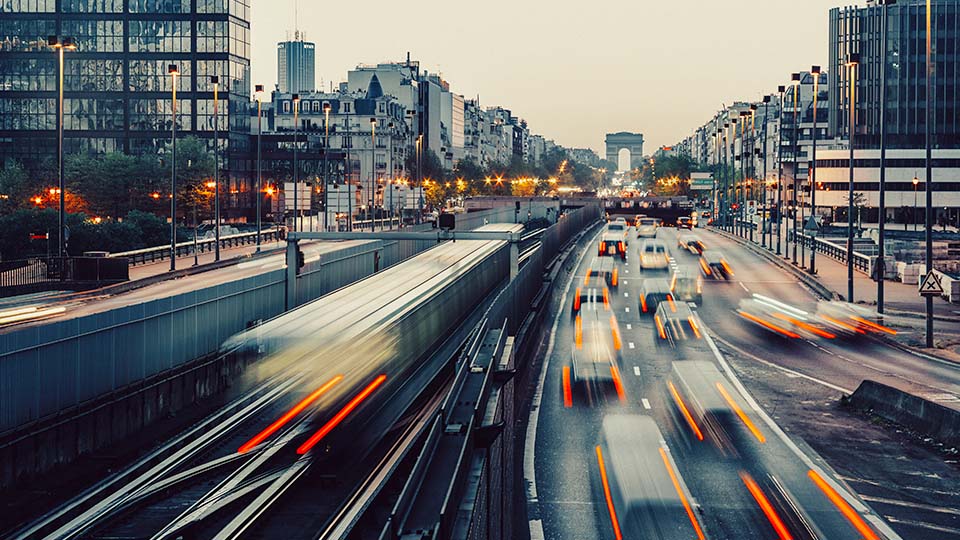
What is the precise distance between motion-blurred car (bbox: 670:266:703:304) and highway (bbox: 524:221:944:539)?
7050 mm

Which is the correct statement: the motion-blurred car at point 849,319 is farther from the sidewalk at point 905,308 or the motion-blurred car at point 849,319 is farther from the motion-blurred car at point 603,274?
the motion-blurred car at point 603,274

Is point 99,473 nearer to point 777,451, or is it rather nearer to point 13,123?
point 777,451

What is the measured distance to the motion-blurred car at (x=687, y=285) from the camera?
6162cm

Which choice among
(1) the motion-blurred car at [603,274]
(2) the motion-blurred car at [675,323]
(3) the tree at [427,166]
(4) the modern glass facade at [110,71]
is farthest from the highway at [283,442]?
(3) the tree at [427,166]

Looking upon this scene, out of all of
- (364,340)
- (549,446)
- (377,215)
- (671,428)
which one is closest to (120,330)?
(364,340)

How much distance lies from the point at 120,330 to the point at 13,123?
368 ft

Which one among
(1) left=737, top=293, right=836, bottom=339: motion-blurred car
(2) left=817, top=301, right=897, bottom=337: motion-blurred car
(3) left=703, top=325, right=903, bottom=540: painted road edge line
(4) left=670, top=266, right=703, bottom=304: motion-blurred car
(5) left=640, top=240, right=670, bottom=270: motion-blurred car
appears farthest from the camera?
(5) left=640, top=240, right=670, bottom=270: motion-blurred car

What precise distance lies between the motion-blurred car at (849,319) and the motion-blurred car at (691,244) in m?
37.9

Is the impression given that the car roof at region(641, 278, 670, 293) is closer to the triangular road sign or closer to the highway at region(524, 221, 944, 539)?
the highway at region(524, 221, 944, 539)

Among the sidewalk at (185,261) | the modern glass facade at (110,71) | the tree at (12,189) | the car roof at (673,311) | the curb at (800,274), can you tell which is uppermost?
the modern glass facade at (110,71)

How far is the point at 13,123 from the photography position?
12525 centimetres

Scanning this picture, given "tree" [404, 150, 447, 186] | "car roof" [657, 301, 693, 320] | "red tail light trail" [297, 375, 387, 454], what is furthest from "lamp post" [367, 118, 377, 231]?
"red tail light trail" [297, 375, 387, 454]

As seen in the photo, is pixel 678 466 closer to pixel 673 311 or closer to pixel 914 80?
pixel 673 311

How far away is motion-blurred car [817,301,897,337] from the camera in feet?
157
